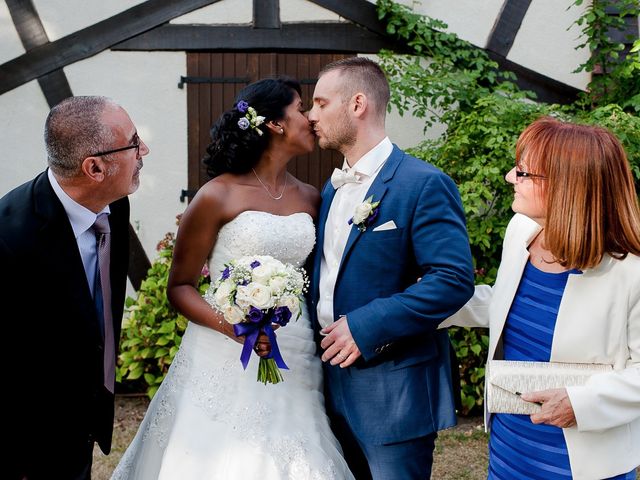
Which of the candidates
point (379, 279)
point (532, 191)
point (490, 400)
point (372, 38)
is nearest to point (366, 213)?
point (379, 279)

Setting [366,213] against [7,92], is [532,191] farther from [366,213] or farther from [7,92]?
[7,92]

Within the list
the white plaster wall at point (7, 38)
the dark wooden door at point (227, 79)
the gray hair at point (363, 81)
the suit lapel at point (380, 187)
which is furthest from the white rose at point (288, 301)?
the white plaster wall at point (7, 38)

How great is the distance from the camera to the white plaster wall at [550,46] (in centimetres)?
639

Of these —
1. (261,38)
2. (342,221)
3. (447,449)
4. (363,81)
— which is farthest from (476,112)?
(342,221)

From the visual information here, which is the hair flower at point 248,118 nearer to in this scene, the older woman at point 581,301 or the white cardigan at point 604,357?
the older woman at point 581,301

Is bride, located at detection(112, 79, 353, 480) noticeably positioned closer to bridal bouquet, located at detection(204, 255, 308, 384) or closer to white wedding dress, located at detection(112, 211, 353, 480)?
white wedding dress, located at detection(112, 211, 353, 480)

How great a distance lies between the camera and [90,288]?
2.78m

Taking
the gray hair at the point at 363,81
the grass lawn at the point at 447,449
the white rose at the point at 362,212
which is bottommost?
the grass lawn at the point at 447,449

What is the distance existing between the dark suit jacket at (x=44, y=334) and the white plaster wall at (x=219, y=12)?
4055 mm

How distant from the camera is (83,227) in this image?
2727 millimetres

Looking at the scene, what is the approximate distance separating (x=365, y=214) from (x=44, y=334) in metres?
1.25

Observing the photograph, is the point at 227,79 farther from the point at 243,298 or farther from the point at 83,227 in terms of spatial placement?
the point at 243,298

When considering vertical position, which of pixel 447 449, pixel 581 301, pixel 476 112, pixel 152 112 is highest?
pixel 581 301

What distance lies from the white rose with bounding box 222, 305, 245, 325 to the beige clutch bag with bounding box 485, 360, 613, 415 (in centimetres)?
90
